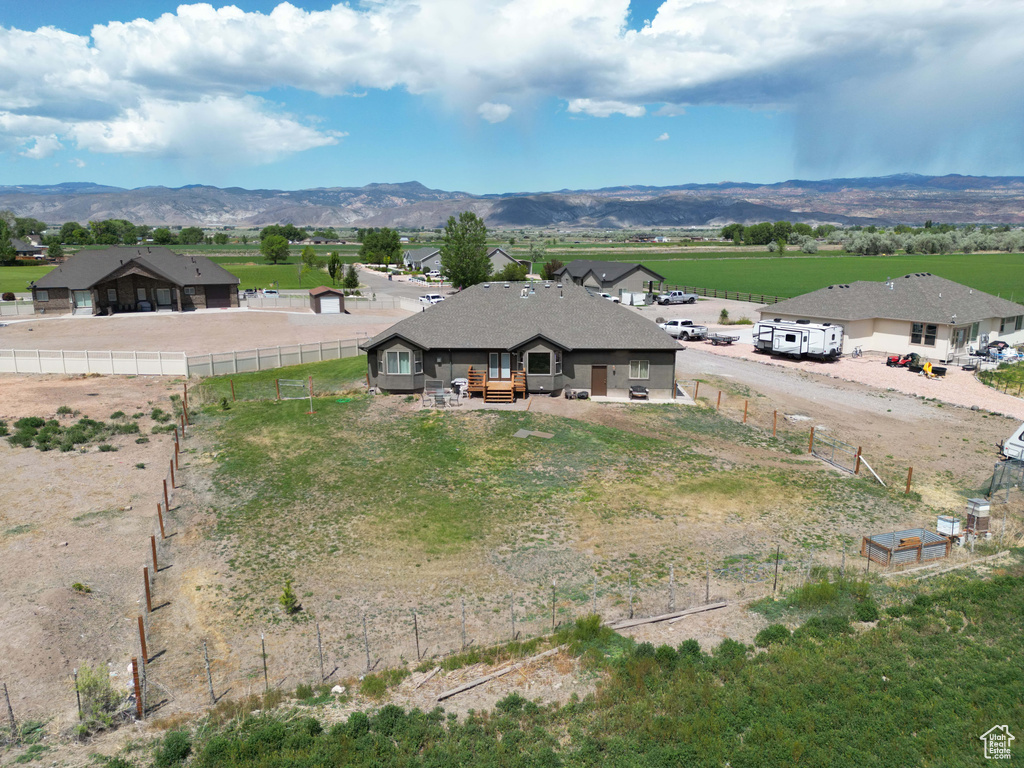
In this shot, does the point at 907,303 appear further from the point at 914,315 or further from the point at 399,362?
the point at 399,362

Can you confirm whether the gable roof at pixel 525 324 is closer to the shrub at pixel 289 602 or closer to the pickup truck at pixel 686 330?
the pickup truck at pixel 686 330

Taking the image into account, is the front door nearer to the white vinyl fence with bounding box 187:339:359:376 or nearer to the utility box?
the white vinyl fence with bounding box 187:339:359:376

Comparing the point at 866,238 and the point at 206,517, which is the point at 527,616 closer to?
the point at 206,517

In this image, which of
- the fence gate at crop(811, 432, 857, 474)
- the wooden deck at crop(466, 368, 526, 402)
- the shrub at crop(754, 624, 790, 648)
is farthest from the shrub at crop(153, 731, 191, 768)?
the wooden deck at crop(466, 368, 526, 402)

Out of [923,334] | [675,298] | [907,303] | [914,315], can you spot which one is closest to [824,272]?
[675,298]

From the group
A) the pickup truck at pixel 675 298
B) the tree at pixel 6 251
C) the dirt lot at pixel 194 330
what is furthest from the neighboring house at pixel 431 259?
the tree at pixel 6 251

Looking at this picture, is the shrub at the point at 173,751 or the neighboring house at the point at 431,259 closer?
the shrub at the point at 173,751

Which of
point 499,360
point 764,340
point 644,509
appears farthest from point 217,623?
point 764,340
